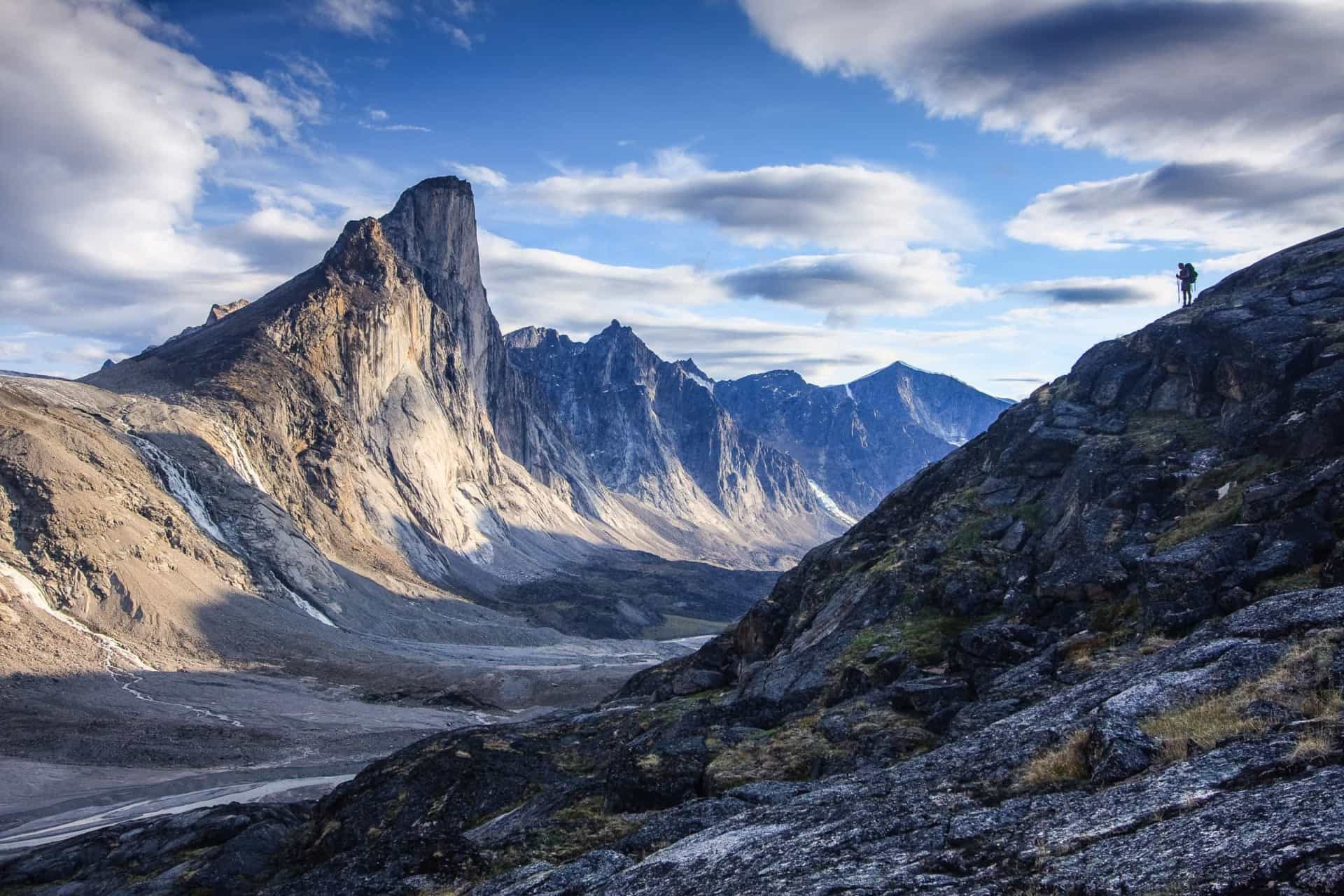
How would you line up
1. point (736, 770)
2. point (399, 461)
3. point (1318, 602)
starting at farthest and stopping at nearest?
point (399, 461) < point (736, 770) < point (1318, 602)

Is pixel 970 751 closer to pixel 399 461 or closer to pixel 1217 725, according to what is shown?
pixel 1217 725

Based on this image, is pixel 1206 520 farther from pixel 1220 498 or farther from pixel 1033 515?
pixel 1033 515

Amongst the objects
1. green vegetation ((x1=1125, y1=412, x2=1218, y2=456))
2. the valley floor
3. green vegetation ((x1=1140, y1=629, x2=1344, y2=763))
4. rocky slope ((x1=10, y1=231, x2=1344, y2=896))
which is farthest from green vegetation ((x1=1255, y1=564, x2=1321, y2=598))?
the valley floor

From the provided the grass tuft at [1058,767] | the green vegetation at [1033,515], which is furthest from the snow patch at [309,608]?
the grass tuft at [1058,767]

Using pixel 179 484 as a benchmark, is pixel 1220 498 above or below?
below

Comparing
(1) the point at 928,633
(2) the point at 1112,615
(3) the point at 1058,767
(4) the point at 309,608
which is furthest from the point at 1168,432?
(4) the point at 309,608

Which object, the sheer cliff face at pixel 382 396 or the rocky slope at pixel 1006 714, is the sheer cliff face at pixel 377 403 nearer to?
the sheer cliff face at pixel 382 396

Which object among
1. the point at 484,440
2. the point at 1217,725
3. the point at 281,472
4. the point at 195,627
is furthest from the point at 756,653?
the point at 484,440
